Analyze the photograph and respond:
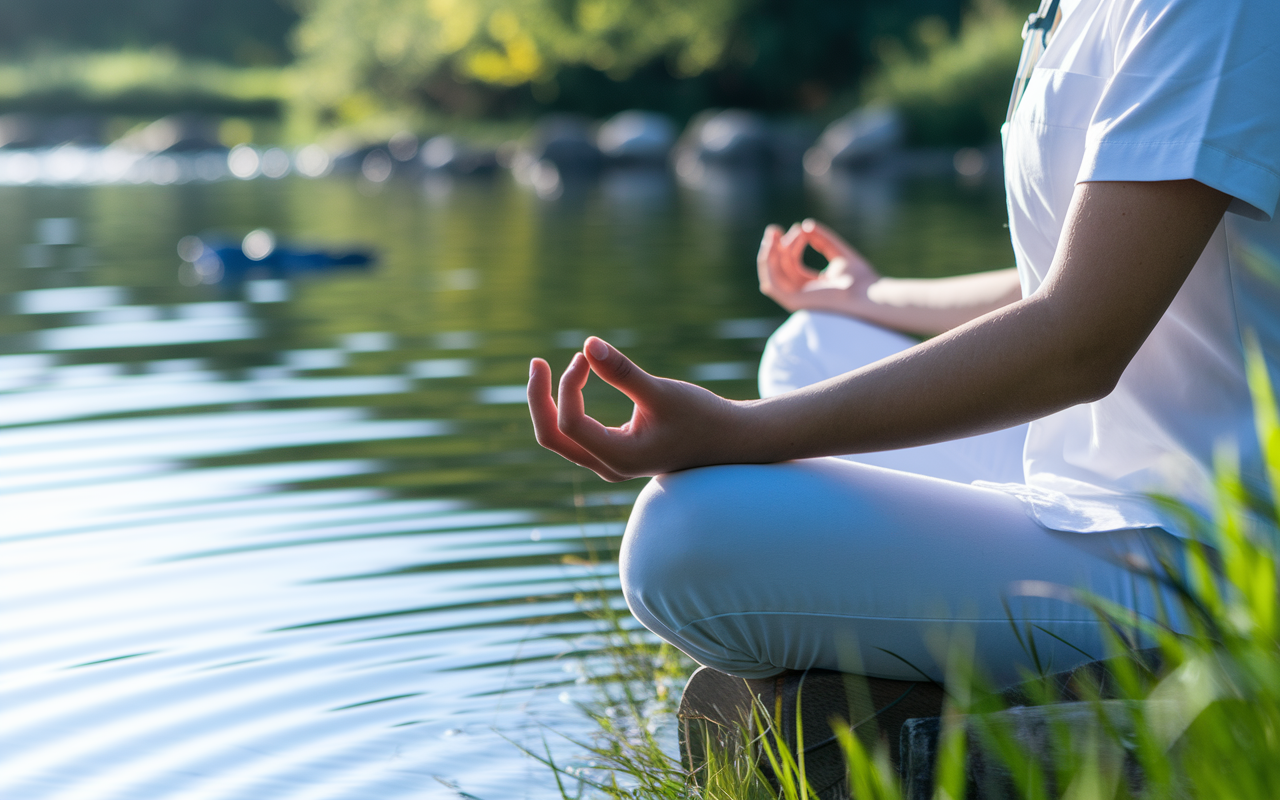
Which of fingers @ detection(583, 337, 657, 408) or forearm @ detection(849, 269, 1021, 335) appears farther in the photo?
forearm @ detection(849, 269, 1021, 335)

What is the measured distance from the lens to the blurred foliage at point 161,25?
182ft

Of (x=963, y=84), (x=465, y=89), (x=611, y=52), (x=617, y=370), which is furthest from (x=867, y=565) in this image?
(x=465, y=89)

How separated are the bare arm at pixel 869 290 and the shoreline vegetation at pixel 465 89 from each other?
749 inches

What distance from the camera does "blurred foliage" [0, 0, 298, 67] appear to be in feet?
182

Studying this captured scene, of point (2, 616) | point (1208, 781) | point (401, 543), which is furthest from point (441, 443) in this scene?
point (1208, 781)

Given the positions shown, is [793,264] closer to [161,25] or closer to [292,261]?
[292,261]

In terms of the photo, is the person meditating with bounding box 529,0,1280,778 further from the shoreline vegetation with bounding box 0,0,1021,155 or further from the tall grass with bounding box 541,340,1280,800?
the shoreline vegetation with bounding box 0,0,1021,155

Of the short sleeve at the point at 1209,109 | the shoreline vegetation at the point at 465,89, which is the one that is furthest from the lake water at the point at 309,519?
the shoreline vegetation at the point at 465,89

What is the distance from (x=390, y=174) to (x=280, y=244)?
50.1 feet

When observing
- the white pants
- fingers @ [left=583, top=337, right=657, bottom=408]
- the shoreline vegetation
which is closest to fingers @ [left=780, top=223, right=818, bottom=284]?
the white pants

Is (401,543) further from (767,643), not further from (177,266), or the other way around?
(177,266)

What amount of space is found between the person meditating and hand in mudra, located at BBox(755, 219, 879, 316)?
670 mm

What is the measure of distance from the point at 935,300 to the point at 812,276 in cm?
26

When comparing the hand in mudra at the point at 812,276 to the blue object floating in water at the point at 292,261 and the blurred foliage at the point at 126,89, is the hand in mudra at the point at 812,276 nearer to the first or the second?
the blue object floating in water at the point at 292,261
